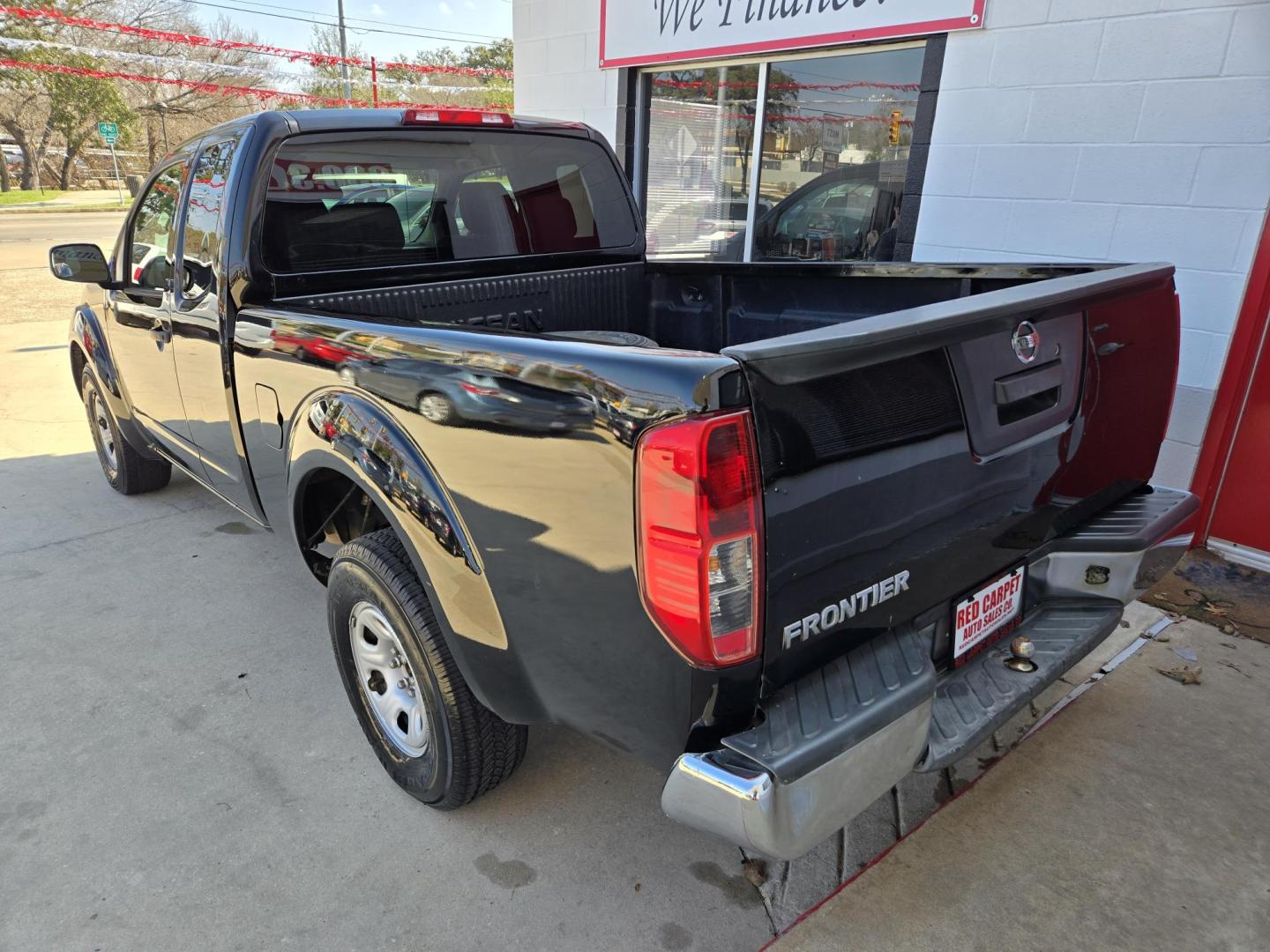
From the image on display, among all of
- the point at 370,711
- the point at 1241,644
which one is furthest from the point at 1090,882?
the point at 370,711

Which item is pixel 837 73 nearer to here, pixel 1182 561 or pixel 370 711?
pixel 1182 561

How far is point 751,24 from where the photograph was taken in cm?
568

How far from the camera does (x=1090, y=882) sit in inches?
89.8

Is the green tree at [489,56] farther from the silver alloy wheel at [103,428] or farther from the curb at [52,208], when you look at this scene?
the silver alloy wheel at [103,428]

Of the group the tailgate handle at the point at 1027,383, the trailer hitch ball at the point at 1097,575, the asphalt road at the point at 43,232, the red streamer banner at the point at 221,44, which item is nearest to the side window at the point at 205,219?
the tailgate handle at the point at 1027,383

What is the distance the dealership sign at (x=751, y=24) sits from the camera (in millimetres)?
4773

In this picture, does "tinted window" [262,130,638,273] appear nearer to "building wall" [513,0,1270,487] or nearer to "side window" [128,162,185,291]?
"side window" [128,162,185,291]

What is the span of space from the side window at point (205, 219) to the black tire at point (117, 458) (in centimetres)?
183

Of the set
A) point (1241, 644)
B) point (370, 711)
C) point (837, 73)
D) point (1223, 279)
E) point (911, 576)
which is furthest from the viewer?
point (837, 73)

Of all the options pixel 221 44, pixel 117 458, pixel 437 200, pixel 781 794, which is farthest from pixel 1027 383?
pixel 221 44

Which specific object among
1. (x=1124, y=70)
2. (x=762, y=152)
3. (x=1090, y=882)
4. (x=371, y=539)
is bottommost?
(x=1090, y=882)

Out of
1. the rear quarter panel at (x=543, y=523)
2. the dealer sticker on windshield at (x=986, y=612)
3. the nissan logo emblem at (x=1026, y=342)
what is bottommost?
the dealer sticker on windshield at (x=986, y=612)

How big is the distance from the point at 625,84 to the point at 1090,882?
6274 mm

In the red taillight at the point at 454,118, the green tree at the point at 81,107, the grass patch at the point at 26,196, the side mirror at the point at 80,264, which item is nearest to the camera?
the red taillight at the point at 454,118
